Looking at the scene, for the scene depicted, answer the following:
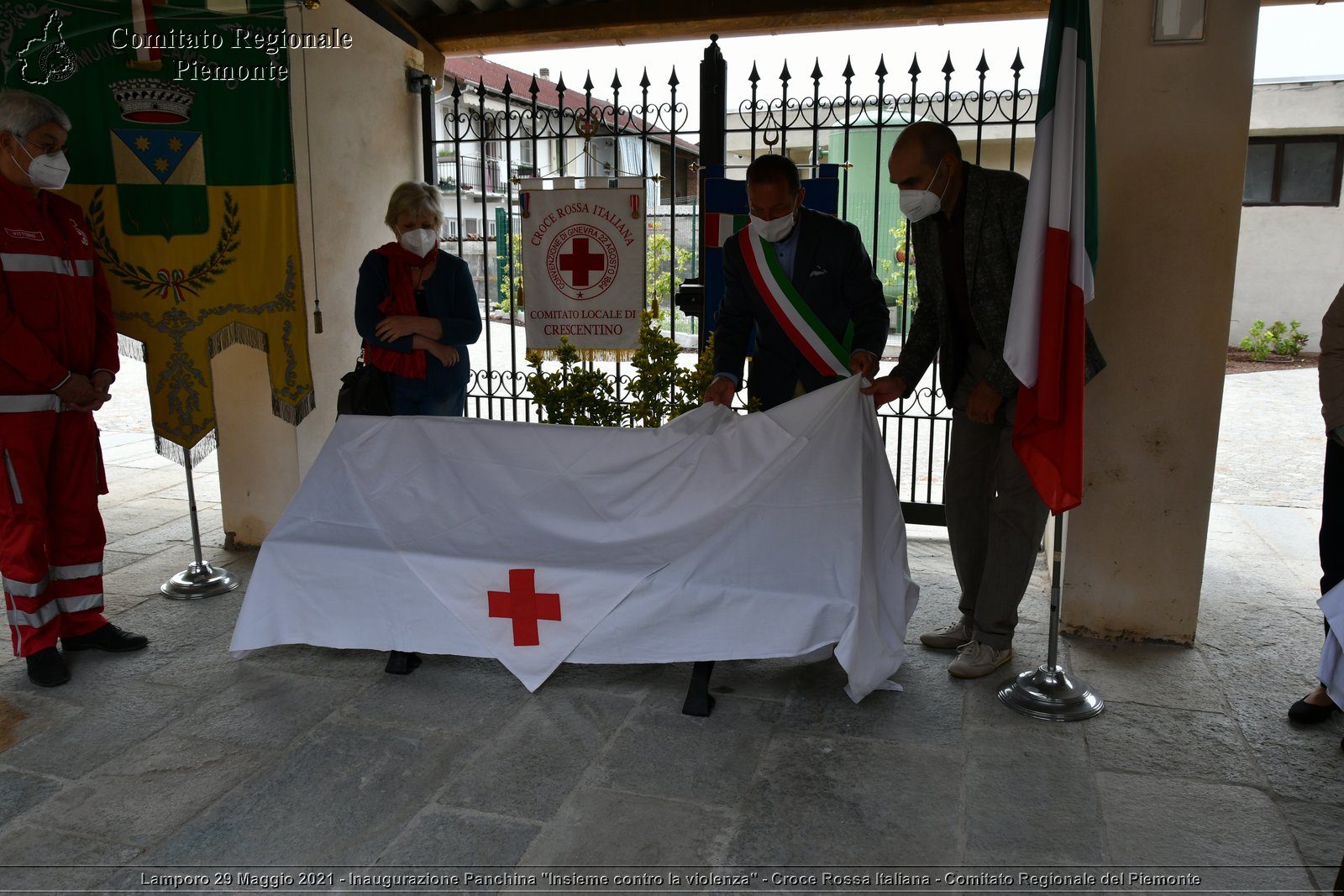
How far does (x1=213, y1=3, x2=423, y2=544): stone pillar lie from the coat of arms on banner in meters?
0.79

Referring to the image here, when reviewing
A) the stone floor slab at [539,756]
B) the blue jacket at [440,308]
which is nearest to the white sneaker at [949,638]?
the stone floor slab at [539,756]

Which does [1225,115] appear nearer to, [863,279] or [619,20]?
[863,279]

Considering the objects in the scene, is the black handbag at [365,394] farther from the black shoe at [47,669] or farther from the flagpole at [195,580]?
the black shoe at [47,669]

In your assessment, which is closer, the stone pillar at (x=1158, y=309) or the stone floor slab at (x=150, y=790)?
the stone floor slab at (x=150, y=790)

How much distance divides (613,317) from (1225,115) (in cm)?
252

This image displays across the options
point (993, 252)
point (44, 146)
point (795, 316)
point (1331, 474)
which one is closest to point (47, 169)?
point (44, 146)

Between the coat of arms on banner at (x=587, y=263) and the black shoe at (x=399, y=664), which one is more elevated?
the coat of arms on banner at (x=587, y=263)

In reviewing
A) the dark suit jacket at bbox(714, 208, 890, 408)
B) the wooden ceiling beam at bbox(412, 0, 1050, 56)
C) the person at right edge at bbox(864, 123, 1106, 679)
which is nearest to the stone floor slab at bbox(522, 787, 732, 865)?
the person at right edge at bbox(864, 123, 1106, 679)

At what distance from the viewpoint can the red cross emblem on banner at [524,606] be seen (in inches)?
106

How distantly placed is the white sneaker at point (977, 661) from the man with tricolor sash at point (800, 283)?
962 millimetres

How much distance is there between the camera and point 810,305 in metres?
3.22

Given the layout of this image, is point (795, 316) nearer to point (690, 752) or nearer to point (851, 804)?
point (690, 752)

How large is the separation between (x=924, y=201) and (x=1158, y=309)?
0.88 meters

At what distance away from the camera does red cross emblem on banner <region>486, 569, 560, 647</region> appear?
8.87 feet
